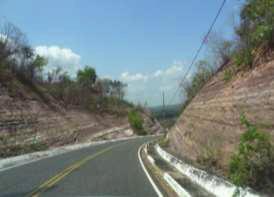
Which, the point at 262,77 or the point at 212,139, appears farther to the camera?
the point at 212,139

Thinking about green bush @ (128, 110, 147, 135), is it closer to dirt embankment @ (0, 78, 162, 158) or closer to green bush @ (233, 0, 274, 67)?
Result: dirt embankment @ (0, 78, 162, 158)

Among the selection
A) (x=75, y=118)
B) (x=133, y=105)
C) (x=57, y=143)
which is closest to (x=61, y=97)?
(x=75, y=118)

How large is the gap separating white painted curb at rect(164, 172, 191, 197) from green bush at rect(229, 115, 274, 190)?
1.43m

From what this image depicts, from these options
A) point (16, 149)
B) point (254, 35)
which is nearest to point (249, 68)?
point (254, 35)

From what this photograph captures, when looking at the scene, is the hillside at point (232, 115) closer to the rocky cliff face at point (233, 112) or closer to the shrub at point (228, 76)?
the rocky cliff face at point (233, 112)

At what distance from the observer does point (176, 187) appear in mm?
10617

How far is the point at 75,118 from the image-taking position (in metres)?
58.3

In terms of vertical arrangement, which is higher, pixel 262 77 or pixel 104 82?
pixel 104 82

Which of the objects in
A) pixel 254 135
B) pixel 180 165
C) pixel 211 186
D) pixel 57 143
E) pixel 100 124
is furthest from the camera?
pixel 100 124

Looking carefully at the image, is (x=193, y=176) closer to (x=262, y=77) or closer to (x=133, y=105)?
(x=262, y=77)

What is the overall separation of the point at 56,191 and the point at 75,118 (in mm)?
48130

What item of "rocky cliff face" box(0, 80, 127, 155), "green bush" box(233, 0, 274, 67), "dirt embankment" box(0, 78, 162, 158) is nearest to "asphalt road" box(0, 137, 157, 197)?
"green bush" box(233, 0, 274, 67)

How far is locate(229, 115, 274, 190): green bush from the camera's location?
8107 millimetres

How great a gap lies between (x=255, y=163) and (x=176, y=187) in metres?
2.95
